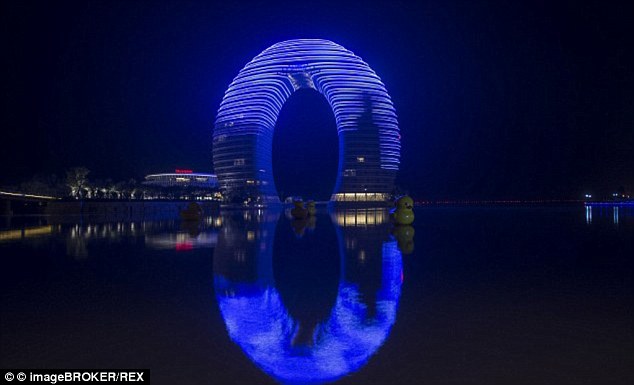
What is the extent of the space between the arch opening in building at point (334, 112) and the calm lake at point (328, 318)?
76693mm

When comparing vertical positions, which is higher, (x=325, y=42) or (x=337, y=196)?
(x=325, y=42)

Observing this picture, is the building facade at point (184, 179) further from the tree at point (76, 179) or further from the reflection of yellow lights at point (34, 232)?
the reflection of yellow lights at point (34, 232)

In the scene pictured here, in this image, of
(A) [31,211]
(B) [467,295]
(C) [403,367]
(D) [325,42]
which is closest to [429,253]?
(B) [467,295]

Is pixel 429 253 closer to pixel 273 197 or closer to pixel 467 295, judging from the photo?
pixel 467 295

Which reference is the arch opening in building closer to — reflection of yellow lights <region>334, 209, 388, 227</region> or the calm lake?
reflection of yellow lights <region>334, 209, 388, 227</region>

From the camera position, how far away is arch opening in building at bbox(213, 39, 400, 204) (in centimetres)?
8438

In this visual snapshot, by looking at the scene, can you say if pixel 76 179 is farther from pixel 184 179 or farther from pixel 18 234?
pixel 184 179

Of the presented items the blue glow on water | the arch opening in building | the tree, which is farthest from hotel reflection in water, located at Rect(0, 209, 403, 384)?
the arch opening in building

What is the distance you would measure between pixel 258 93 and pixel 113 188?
31107mm

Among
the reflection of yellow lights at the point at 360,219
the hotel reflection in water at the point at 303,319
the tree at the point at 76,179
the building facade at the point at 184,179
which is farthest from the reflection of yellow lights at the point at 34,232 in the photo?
the building facade at the point at 184,179

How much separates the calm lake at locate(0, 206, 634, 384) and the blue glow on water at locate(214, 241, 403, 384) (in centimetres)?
2

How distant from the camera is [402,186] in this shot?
110625 millimetres

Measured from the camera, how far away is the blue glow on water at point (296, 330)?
3.89 metres

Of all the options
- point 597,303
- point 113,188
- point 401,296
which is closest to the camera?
point 597,303
